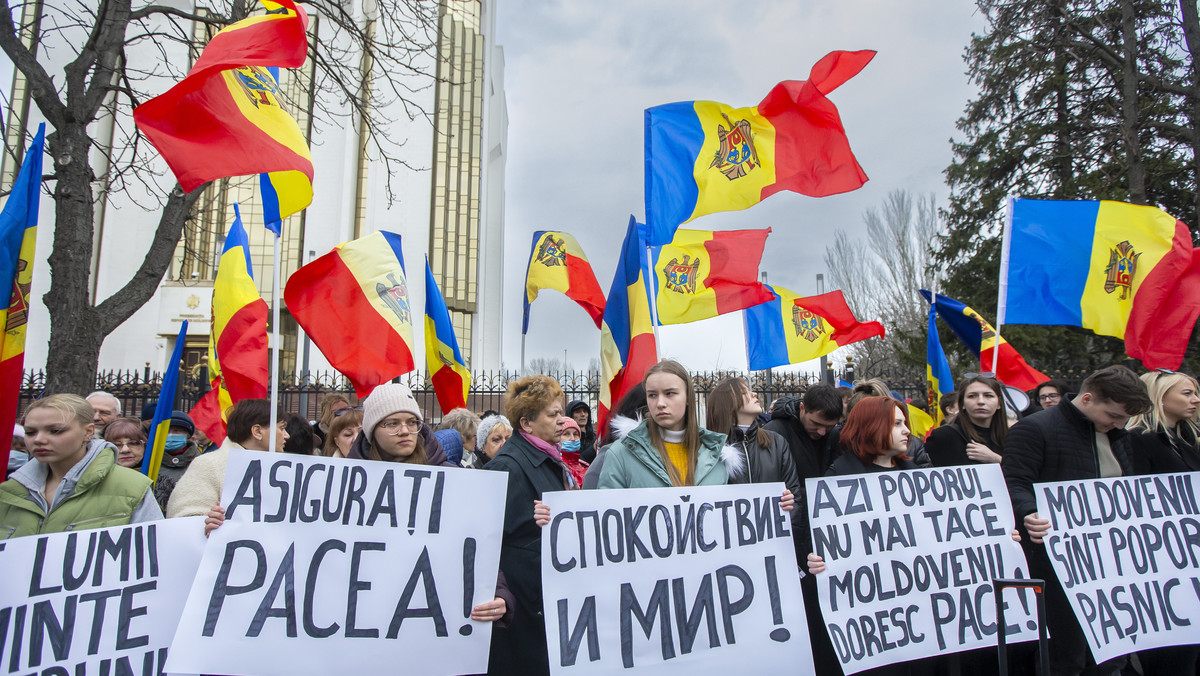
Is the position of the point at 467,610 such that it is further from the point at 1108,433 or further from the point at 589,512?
the point at 1108,433

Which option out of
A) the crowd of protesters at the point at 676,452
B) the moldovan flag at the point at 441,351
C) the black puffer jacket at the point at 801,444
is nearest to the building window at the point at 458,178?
the moldovan flag at the point at 441,351

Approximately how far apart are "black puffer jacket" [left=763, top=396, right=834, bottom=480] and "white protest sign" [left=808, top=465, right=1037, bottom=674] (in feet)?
2.18

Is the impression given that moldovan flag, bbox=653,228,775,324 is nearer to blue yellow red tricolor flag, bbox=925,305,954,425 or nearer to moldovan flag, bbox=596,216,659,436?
moldovan flag, bbox=596,216,659,436

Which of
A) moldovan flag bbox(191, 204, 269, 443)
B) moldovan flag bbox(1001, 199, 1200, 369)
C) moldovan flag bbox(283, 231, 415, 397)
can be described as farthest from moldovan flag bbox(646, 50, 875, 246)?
moldovan flag bbox(191, 204, 269, 443)

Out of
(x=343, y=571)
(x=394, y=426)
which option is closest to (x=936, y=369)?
(x=394, y=426)

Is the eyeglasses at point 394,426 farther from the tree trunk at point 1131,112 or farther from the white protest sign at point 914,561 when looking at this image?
the tree trunk at point 1131,112

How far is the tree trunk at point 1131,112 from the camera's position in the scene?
1283 centimetres

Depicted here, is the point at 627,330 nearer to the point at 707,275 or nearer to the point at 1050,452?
the point at 707,275

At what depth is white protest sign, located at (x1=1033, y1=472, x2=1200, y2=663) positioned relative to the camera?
3729 mm

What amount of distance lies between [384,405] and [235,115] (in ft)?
6.34

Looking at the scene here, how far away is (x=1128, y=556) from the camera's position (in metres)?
3.93

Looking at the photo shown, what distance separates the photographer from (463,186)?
101 feet

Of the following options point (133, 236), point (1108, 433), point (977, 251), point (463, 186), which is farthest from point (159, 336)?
point (1108, 433)

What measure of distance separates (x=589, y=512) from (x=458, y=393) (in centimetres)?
410
